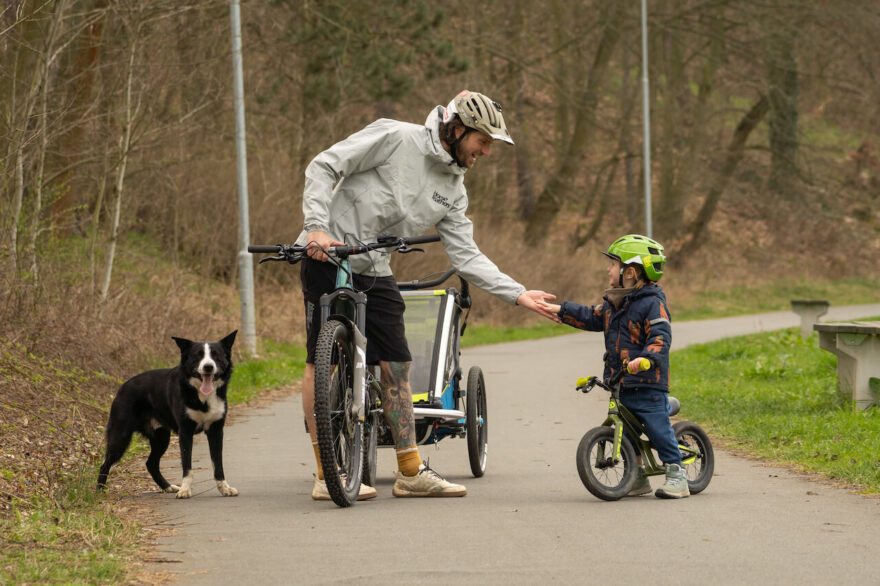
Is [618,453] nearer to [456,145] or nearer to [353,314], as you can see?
[353,314]

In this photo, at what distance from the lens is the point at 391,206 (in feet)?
22.6

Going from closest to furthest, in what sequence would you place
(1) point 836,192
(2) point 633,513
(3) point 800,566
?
(3) point 800,566, (2) point 633,513, (1) point 836,192

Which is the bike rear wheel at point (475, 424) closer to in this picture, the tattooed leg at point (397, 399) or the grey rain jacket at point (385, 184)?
the tattooed leg at point (397, 399)

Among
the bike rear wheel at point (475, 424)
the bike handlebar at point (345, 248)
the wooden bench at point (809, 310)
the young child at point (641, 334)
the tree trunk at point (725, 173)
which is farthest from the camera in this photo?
the tree trunk at point (725, 173)

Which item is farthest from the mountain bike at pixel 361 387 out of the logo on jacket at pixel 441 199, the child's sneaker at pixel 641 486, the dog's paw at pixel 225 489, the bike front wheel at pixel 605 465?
the child's sneaker at pixel 641 486

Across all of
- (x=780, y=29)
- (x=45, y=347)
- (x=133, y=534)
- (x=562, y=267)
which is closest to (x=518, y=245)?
(x=562, y=267)

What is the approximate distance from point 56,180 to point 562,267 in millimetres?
18403

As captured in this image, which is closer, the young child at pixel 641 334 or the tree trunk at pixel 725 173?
the young child at pixel 641 334

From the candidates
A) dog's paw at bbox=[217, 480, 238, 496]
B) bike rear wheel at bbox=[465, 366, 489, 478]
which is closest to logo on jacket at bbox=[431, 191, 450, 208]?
bike rear wheel at bbox=[465, 366, 489, 478]

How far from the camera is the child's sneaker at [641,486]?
7035mm

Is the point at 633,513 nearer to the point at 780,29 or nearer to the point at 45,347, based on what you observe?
the point at 45,347

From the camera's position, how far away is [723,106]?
134ft

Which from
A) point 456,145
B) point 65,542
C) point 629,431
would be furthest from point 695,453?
point 65,542

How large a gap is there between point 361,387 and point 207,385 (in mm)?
1104
